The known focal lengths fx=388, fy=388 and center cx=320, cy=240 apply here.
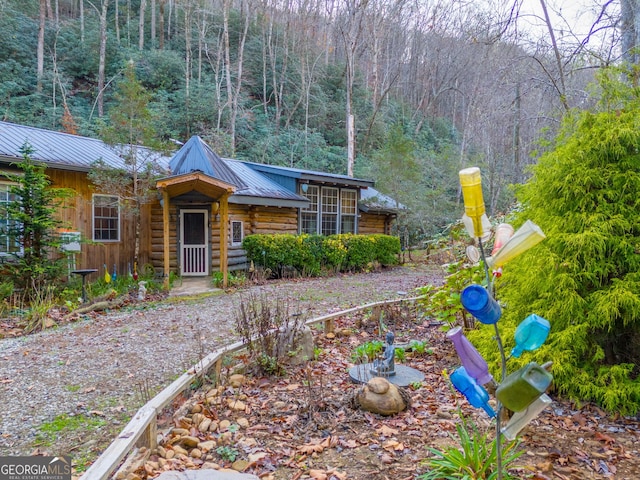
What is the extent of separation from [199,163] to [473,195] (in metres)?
9.81

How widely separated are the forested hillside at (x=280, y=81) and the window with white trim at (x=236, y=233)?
728 cm

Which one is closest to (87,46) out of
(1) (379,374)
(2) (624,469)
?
(1) (379,374)

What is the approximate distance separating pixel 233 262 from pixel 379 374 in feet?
27.5

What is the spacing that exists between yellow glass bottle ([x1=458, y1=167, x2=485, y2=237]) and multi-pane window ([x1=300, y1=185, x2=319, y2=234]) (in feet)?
40.6

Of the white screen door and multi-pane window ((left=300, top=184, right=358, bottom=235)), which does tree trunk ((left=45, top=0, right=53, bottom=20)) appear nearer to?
the white screen door

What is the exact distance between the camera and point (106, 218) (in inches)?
399

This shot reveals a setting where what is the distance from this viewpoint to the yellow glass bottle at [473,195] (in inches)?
62.7

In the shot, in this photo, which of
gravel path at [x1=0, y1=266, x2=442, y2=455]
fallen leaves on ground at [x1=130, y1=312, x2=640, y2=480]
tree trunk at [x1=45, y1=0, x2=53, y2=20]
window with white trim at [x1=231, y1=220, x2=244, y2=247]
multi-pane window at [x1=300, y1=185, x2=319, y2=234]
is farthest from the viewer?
tree trunk at [x1=45, y1=0, x2=53, y2=20]

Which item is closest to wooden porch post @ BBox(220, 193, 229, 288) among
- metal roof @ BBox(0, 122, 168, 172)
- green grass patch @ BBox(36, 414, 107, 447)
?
metal roof @ BBox(0, 122, 168, 172)

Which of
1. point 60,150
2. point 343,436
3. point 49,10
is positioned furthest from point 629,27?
point 49,10

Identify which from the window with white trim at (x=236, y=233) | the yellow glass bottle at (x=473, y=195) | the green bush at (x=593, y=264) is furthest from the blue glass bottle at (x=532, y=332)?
the window with white trim at (x=236, y=233)

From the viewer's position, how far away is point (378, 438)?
113 inches

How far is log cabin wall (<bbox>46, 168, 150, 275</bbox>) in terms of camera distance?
9.13m

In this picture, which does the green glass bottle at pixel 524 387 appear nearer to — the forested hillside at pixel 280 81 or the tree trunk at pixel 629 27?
the tree trunk at pixel 629 27
